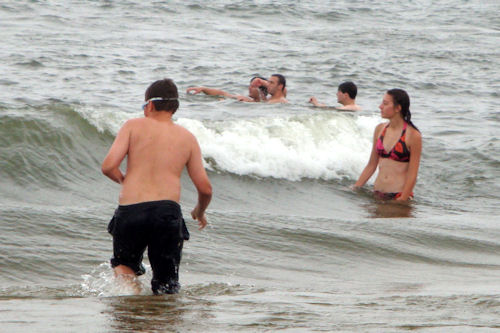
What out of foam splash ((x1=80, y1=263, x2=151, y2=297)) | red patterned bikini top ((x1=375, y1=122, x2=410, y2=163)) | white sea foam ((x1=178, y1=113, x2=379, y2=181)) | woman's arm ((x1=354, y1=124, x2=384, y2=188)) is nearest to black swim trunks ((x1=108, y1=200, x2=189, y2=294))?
foam splash ((x1=80, y1=263, x2=151, y2=297))

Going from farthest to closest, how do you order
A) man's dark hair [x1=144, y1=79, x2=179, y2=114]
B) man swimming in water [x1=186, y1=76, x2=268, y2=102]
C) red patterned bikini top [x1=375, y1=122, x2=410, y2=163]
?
man swimming in water [x1=186, y1=76, x2=268, y2=102]
red patterned bikini top [x1=375, y1=122, x2=410, y2=163]
man's dark hair [x1=144, y1=79, x2=179, y2=114]

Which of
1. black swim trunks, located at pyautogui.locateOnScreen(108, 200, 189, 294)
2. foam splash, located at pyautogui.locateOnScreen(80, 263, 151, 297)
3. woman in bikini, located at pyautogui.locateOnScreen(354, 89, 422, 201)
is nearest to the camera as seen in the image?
black swim trunks, located at pyautogui.locateOnScreen(108, 200, 189, 294)

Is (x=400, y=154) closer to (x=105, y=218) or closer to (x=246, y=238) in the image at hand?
(x=246, y=238)

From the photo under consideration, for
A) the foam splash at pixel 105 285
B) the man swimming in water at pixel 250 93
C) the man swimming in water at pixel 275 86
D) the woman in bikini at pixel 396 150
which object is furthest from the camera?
the man swimming in water at pixel 250 93

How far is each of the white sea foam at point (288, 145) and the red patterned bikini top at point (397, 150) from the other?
6.38ft

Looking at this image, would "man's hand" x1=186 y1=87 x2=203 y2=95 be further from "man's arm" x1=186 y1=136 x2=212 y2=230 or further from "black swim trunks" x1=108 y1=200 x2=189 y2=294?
"black swim trunks" x1=108 y1=200 x2=189 y2=294

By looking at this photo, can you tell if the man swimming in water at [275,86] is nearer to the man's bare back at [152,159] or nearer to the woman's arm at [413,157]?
the woman's arm at [413,157]

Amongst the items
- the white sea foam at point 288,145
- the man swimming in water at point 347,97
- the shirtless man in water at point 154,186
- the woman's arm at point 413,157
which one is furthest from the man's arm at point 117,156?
the man swimming in water at point 347,97

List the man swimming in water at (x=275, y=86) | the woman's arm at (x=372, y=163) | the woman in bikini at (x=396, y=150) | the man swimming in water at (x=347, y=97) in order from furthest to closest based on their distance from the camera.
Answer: the man swimming in water at (x=275, y=86) < the man swimming in water at (x=347, y=97) < the woman's arm at (x=372, y=163) < the woman in bikini at (x=396, y=150)

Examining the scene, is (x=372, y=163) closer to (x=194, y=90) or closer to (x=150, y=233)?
(x=150, y=233)

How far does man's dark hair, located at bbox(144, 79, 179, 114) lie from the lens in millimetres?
5000

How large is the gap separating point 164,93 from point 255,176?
20.5 ft

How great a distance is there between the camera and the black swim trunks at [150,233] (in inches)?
192

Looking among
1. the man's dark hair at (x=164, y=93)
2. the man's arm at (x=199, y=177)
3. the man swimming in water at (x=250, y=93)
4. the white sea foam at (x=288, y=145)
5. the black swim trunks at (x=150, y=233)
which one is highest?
the man's dark hair at (x=164, y=93)
